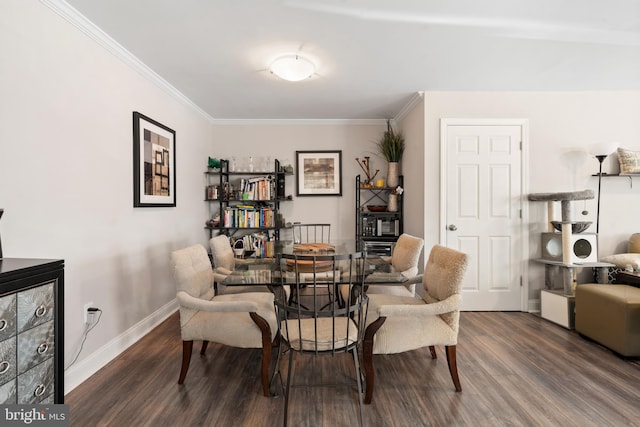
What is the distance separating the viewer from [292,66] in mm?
2721

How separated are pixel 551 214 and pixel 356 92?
260cm

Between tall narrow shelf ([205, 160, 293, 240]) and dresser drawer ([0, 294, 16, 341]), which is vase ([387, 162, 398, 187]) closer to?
tall narrow shelf ([205, 160, 293, 240])

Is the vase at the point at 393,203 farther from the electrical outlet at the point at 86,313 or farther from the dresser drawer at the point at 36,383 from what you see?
the dresser drawer at the point at 36,383

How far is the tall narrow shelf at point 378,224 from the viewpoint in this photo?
171 inches

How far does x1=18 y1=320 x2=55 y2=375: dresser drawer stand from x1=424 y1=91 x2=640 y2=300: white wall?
3.38m

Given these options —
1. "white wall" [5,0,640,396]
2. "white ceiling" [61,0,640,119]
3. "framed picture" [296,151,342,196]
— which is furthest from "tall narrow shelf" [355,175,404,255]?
"white ceiling" [61,0,640,119]

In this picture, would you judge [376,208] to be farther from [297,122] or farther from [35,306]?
[35,306]

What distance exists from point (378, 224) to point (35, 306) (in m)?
3.73

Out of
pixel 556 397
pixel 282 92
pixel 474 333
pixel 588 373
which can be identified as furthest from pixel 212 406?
pixel 282 92

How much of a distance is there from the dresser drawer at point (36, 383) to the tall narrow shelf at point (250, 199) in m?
3.09

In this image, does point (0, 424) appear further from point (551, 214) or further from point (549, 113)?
point (549, 113)

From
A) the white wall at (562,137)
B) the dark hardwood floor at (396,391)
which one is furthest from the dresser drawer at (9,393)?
the white wall at (562,137)

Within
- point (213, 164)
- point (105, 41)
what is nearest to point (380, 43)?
point (105, 41)

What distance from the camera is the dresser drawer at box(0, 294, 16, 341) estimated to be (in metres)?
1.19
